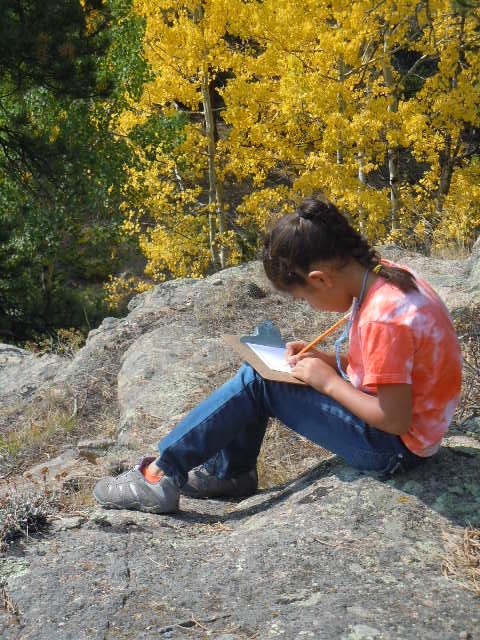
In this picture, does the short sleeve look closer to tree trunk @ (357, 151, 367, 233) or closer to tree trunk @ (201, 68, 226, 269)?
tree trunk @ (357, 151, 367, 233)

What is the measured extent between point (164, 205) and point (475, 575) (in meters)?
10.7

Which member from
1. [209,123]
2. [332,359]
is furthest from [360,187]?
[332,359]

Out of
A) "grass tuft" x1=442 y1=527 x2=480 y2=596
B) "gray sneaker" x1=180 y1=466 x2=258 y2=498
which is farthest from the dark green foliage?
"grass tuft" x1=442 y1=527 x2=480 y2=596

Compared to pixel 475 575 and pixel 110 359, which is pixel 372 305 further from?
pixel 110 359

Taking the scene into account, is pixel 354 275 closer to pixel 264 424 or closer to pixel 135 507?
pixel 264 424

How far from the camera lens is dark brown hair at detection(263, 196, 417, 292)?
230 centimetres

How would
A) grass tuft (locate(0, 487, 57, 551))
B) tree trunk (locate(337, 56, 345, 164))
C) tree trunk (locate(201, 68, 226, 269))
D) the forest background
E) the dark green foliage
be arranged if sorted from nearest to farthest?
grass tuft (locate(0, 487, 57, 551)), the forest background, the dark green foliage, tree trunk (locate(337, 56, 345, 164)), tree trunk (locate(201, 68, 226, 269))

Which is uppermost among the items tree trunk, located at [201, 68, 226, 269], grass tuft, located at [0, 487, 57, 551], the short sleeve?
the short sleeve

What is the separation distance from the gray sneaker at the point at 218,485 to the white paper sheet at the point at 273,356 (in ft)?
1.54

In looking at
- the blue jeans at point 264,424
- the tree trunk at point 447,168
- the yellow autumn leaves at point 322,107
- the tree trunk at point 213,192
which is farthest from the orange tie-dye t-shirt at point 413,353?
the tree trunk at point 213,192

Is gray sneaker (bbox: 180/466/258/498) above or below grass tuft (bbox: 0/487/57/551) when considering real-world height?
below

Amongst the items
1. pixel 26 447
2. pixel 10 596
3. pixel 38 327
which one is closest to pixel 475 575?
pixel 10 596

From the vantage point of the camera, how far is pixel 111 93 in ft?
33.8

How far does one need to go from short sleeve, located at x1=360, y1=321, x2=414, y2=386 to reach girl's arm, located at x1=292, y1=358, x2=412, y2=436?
0.04 m
